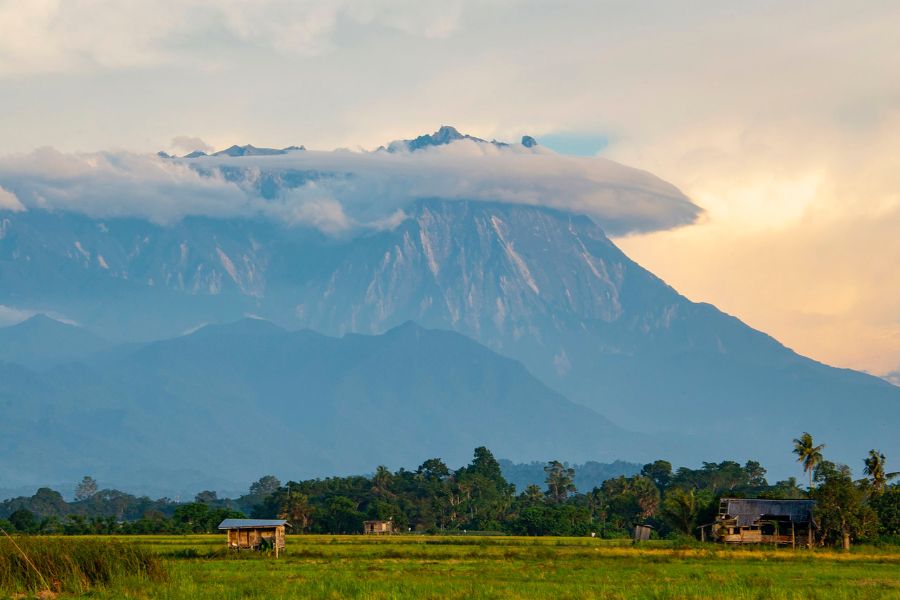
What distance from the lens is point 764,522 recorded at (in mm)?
121062

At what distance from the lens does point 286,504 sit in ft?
563

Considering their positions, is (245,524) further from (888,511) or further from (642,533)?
(888,511)

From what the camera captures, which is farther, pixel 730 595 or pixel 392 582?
pixel 392 582

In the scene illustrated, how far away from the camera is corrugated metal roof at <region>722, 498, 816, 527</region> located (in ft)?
390

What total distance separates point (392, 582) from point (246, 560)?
2428cm

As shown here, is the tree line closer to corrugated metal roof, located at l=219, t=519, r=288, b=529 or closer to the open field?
the open field

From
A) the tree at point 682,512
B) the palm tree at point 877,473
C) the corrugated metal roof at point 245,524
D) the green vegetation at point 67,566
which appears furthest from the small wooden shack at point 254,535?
the palm tree at point 877,473

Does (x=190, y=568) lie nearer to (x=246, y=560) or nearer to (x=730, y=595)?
(x=246, y=560)

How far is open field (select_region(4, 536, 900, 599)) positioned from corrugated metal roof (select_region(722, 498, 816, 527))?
13.5 meters

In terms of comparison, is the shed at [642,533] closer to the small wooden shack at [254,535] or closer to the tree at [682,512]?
the tree at [682,512]

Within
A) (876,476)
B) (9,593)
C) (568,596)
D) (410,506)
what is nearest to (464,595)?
(568,596)

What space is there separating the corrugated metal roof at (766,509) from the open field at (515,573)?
13.5 m

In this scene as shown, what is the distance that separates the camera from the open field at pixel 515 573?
58656 millimetres

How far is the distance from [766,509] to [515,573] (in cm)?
5531
